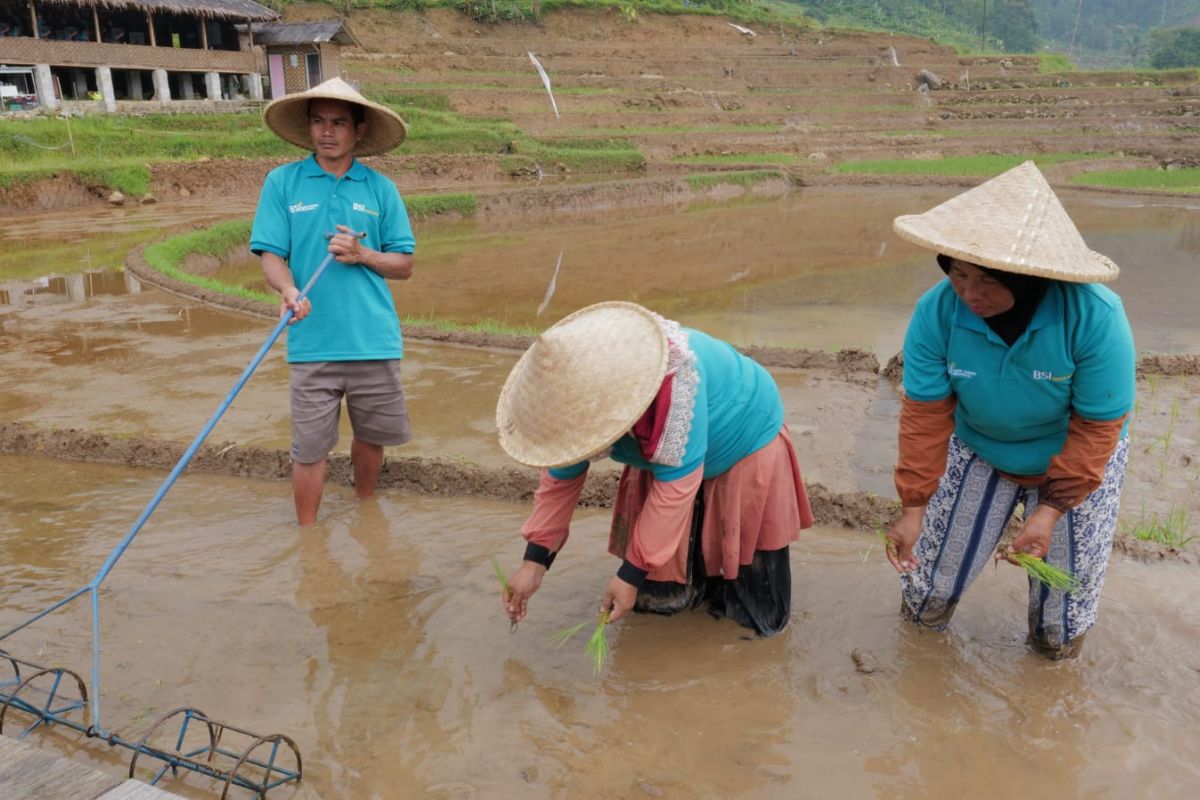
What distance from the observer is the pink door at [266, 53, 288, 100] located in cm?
2741

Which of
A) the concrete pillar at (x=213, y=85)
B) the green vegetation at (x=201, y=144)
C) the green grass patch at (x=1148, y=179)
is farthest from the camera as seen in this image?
the concrete pillar at (x=213, y=85)

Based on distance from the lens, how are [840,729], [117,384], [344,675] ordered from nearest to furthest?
[840,729]
[344,675]
[117,384]

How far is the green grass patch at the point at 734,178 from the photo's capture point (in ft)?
62.0

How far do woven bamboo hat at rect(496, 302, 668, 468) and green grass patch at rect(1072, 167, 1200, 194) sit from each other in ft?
65.8

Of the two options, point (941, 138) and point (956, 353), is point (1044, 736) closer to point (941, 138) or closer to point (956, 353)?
point (956, 353)

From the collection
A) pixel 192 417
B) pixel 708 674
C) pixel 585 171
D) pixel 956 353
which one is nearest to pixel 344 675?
pixel 708 674

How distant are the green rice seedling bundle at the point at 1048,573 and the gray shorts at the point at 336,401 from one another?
2.24m

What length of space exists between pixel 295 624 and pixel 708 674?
132cm

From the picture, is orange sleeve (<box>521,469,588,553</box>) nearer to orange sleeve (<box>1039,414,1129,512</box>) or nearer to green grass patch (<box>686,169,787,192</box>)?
orange sleeve (<box>1039,414,1129,512</box>)

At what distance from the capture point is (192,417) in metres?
4.89

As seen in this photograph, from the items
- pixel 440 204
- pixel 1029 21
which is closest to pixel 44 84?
pixel 440 204

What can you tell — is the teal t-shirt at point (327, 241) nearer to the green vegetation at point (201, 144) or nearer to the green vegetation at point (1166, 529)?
the green vegetation at point (1166, 529)

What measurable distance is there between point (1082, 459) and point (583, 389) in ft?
4.07

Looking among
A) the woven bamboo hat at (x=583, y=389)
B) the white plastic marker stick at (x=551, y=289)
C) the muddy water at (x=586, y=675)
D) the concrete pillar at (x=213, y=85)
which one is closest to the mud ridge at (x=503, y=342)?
the white plastic marker stick at (x=551, y=289)
